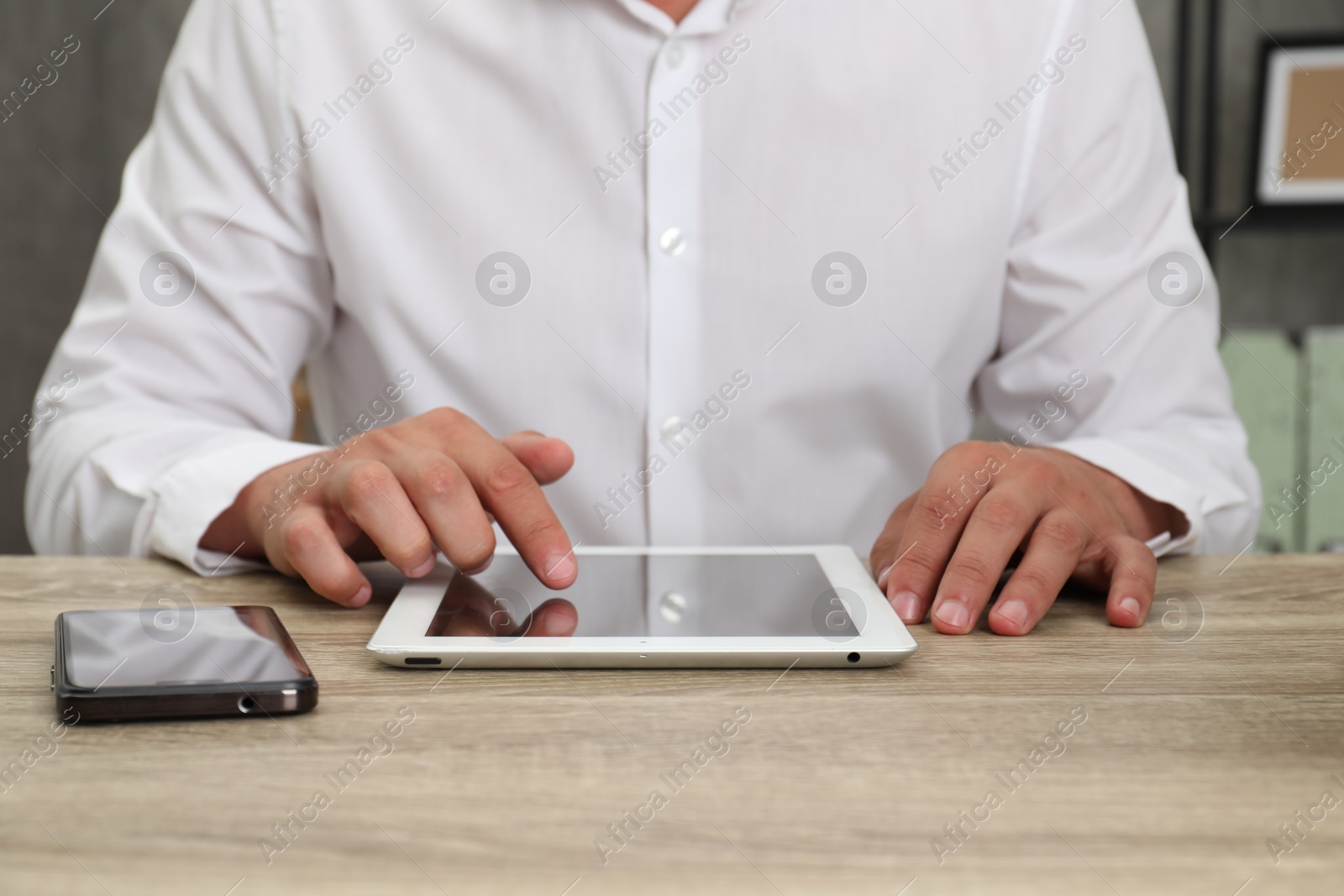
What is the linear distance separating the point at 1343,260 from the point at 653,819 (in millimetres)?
2671

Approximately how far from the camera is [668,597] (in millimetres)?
541

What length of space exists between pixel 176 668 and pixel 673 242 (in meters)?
0.58

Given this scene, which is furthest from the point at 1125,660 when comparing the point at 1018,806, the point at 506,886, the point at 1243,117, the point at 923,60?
the point at 1243,117

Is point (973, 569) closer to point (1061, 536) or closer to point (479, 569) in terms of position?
point (1061, 536)

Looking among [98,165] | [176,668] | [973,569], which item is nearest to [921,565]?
[973,569]

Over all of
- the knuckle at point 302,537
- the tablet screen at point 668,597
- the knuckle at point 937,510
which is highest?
the knuckle at point 302,537

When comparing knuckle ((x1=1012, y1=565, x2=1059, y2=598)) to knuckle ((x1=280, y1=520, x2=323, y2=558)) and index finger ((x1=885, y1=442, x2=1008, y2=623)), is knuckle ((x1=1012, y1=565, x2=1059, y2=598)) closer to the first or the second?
index finger ((x1=885, y1=442, x2=1008, y2=623))

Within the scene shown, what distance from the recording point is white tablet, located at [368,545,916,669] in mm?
450

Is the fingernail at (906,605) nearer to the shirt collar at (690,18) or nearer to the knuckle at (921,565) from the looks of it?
the knuckle at (921,565)

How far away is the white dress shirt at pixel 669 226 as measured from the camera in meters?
0.90

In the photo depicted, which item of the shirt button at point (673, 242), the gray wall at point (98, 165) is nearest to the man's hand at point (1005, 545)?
the shirt button at point (673, 242)

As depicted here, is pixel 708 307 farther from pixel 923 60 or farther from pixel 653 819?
pixel 653 819

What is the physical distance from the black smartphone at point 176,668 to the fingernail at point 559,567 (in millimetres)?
131

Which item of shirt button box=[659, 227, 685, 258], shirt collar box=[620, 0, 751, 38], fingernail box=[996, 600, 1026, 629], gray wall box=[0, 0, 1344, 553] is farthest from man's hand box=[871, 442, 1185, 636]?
gray wall box=[0, 0, 1344, 553]
